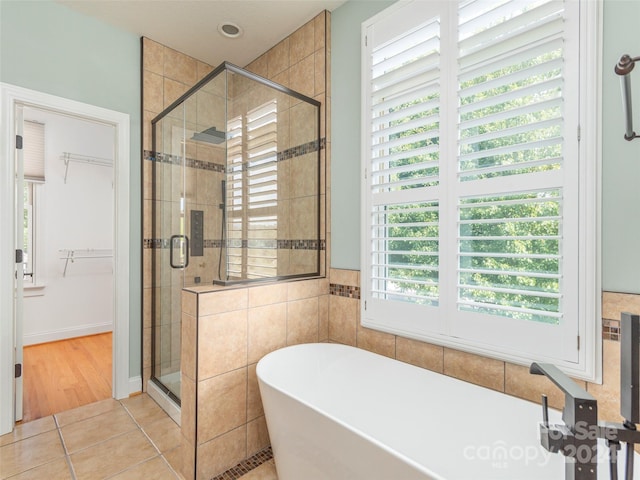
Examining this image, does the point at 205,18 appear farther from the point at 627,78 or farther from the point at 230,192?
the point at 627,78

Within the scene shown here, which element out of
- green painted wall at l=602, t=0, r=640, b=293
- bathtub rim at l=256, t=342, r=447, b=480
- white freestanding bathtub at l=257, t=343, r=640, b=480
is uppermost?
green painted wall at l=602, t=0, r=640, b=293

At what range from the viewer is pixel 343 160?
226cm

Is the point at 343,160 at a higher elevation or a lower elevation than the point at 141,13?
lower

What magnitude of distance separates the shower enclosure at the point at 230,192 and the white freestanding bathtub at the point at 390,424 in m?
0.65

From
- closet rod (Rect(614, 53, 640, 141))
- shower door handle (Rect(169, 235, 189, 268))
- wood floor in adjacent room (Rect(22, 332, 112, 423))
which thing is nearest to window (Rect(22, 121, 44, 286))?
wood floor in adjacent room (Rect(22, 332, 112, 423))

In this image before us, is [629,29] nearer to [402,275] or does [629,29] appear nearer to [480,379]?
[402,275]

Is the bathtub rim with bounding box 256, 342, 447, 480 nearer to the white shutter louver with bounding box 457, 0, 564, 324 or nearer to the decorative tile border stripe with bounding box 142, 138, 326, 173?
the white shutter louver with bounding box 457, 0, 564, 324

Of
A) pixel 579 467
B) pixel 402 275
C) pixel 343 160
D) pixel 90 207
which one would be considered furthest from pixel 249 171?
pixel 90 207

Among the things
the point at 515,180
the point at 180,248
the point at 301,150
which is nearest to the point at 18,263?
the point at 180,248

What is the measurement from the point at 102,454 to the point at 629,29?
326 centimetres

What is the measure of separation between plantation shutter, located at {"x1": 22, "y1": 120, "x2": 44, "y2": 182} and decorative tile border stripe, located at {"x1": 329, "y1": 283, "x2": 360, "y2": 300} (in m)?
3.78

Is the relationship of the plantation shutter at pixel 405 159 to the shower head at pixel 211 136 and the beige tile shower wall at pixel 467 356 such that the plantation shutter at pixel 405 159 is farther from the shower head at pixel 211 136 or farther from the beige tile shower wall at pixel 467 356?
the shower head at pixel 211 136

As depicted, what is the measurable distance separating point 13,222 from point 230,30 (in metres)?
2.07

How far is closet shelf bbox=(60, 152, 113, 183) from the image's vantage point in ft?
12.8
